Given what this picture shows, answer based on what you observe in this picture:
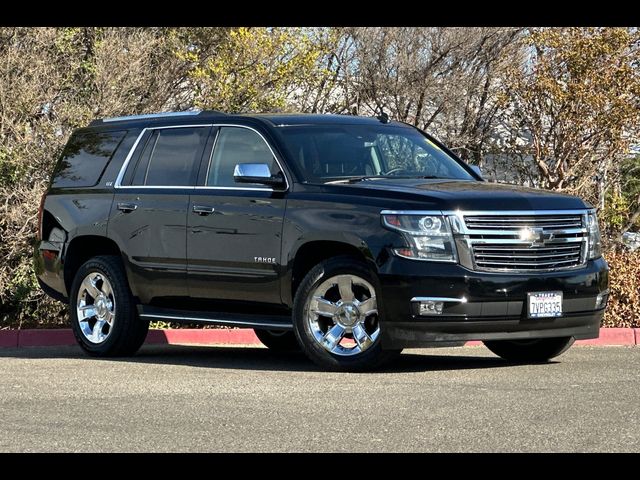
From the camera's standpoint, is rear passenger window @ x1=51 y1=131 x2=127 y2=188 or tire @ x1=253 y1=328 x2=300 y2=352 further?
tire @ x1=253 y1=328 x2=300 y2=352

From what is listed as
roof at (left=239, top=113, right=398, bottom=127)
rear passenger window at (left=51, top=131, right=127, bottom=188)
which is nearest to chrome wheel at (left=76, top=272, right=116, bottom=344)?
rear passenger window at (left=51, top=131, right=127, bottom=188)

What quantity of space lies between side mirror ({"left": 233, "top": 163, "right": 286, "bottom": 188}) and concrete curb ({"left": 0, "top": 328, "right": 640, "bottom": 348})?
360 centimetres

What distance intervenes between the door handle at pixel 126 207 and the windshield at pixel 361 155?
63.7 inches

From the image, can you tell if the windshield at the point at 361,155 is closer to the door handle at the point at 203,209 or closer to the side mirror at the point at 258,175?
the side mirror at the point at 258,175

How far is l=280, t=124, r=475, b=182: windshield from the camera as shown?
1191 cm

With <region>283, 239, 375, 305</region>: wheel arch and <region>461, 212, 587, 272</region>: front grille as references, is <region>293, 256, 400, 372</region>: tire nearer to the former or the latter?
<region>283, 239, 375, 305</region>: wheel arch

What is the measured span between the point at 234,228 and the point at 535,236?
2554mm

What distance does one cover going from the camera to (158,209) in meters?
12.5

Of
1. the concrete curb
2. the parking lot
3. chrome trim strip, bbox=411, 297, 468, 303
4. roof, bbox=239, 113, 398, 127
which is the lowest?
the concrete curb
